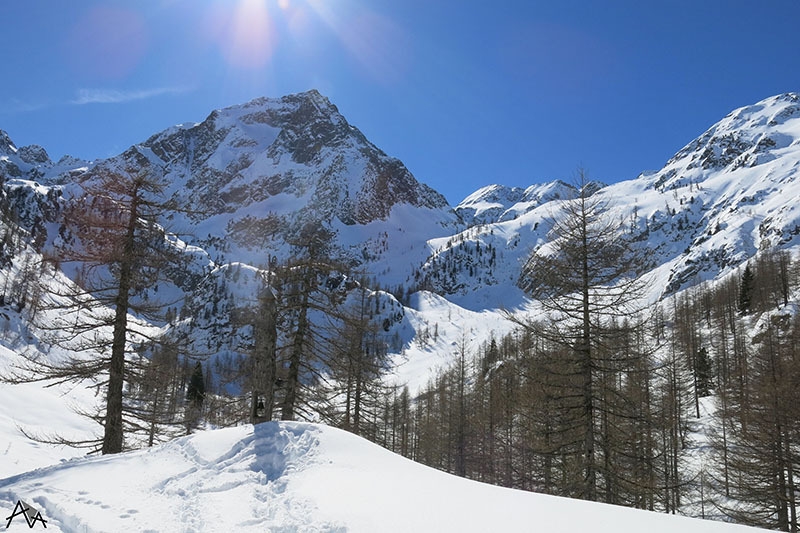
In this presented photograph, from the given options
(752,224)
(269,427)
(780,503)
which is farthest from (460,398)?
(752,224)

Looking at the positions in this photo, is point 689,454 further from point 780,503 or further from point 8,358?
point 8,358

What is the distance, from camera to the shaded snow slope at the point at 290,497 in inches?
205

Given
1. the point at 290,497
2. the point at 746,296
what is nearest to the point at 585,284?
the point at 290,497

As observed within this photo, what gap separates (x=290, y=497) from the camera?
21.3ft

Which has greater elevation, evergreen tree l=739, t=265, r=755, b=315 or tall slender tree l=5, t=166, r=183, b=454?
evergreen tree l=739, t=265, r=755, b=315

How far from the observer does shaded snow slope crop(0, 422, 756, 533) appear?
5.22 meters

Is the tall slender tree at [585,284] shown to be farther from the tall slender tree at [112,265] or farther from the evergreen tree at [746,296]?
the evergreen tree at [746,296]

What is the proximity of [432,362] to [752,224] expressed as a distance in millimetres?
164540

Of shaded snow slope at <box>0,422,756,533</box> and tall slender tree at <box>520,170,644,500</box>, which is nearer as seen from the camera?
shaded snow slope at <box>0,422,756,533</box>

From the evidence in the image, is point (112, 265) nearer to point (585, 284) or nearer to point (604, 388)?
point (585, 284)

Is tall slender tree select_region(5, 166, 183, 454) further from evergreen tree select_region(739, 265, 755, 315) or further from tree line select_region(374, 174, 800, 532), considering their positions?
evergreen tree select_region(739, 265, 755, 315)

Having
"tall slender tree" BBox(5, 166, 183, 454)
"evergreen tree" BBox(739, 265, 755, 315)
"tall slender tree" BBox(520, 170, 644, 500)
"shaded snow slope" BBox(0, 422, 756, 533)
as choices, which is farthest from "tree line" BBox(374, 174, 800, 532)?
"evergreen tree" BBox(739, 265, 755, 315)

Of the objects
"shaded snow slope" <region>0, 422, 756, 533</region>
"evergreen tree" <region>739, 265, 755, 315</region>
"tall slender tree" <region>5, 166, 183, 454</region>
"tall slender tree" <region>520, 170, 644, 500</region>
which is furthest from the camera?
"evergreen tree" <region>739, 265, 755, 315</region>

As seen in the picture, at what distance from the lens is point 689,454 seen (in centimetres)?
3550
